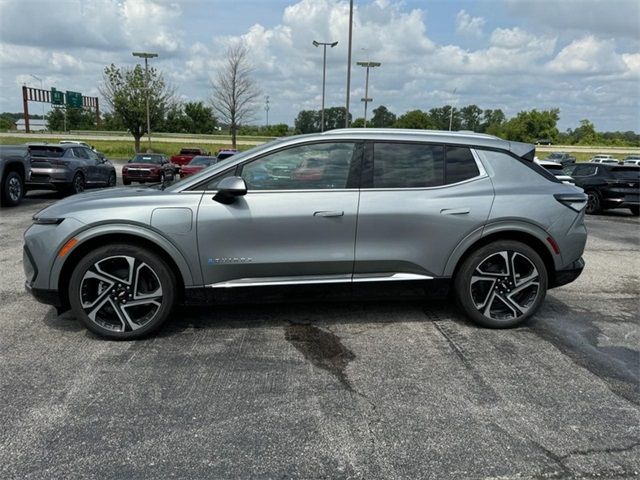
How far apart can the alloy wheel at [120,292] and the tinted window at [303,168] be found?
3.65 feet

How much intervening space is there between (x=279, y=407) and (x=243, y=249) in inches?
53.8

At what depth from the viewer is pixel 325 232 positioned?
161 inches

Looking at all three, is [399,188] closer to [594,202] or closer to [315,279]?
[315,279]

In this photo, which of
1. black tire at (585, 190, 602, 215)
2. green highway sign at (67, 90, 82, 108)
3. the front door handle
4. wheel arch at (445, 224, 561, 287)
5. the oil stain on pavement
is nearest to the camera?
→ the oil stain on pavement

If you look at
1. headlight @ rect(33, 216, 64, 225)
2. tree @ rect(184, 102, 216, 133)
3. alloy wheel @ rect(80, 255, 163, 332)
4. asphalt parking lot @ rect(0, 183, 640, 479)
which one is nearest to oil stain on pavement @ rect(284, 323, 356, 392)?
asphalt parking lot @ rect(0, 183, 640, 479)

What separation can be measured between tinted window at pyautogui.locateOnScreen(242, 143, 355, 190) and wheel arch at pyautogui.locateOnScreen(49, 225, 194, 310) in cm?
82

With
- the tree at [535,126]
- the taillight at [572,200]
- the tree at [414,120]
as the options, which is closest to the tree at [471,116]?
the tree at [535,126]

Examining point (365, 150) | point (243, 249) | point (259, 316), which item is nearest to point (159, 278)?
point (243, 249)

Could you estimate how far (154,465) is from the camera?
255cm

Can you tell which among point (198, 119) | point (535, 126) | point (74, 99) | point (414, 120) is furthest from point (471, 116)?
point (74, 99)

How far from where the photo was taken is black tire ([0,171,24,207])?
11992mm

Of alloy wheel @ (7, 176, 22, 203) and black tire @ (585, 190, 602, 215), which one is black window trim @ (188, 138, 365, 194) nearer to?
alloy wheel @ (7, 176, 22, 203)

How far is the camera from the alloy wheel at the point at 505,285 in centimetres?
441

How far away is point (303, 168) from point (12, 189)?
1094cm
